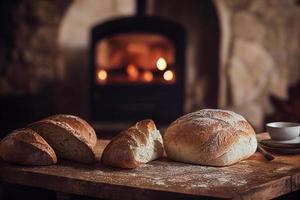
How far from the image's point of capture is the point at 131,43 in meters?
4.25

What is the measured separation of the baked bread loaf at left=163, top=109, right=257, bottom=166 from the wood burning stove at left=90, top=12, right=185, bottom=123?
90.4 inches

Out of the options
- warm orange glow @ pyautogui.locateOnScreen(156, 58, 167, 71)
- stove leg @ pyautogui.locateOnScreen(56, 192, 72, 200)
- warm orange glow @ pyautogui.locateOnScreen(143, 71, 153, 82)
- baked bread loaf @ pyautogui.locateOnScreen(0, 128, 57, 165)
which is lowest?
stove leg @ pyautogui.locateOnScreen(56, 192, 72, 200)

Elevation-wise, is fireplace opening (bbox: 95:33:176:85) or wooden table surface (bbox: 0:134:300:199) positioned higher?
fireplace opening (bbox: 95:33:176:85)

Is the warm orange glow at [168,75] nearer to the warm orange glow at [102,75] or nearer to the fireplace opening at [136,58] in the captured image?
the fireplace opening at [136,58]

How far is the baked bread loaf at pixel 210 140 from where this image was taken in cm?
168

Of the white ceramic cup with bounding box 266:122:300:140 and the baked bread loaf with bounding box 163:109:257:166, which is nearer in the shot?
the baked bread loaf with bounding box 163:109:257:166

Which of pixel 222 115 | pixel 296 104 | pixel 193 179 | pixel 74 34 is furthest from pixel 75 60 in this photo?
pixel 193 179

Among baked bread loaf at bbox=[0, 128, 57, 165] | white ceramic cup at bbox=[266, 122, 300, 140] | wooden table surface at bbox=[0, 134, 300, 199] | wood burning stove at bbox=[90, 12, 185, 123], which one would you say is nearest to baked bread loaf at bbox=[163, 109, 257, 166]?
wooden table surface at bbox=[0, 134, 300, 199]

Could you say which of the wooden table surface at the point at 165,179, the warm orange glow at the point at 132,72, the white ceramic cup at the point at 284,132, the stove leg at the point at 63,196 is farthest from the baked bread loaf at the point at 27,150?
the warm orange glow at the point at 132,72

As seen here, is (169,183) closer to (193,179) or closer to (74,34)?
(193,179)

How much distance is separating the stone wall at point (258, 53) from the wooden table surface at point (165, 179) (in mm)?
2646

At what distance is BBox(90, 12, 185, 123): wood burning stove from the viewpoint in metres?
4.10

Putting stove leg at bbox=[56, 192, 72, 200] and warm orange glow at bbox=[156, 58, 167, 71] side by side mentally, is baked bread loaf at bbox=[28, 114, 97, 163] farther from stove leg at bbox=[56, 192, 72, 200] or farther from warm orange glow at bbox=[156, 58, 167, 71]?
warm orange glow at bbox=[156, 58, 167, 71]

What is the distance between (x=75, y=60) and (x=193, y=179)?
116 inches
